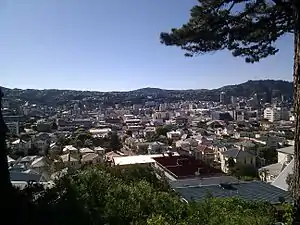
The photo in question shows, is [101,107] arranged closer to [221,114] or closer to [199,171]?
[221,114]

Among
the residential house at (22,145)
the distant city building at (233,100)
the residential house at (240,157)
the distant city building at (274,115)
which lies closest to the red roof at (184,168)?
the residential house at (240,157)

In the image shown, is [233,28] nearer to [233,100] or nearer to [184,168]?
[184,168]

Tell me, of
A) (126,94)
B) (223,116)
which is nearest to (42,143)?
(223,116)

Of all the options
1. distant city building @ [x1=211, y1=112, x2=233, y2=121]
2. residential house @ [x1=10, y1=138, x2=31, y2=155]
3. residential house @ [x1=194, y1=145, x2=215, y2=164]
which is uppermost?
residential house @ [x1=10, y1=138, x2=31, y2=155]

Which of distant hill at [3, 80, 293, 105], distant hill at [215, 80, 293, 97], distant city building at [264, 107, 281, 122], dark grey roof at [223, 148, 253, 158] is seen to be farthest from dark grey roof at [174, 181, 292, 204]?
distant hill at [215, 80, 293, 97]

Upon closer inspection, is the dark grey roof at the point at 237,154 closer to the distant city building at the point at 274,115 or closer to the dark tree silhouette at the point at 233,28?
the dark tree silhouette at the point at 233,28

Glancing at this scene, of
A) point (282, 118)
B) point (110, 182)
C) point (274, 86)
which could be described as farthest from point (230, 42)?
point (274, 86)

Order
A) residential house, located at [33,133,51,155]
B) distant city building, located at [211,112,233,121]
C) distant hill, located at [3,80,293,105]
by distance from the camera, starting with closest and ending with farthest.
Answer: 1. residential house, located at [33,133,51,155]
2. distant city building, located at [211,112,233,121]
3. distant hill, located at [3,80,293,105]

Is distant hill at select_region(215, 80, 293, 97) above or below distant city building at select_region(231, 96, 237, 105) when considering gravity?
above

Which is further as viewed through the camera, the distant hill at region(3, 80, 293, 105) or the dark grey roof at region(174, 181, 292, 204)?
the distant hill at region(3, 80, 293, 105)

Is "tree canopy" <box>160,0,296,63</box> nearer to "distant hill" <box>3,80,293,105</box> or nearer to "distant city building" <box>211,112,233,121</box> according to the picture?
"distant city building" <box>211,112,233,121</box>

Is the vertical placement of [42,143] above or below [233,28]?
below
